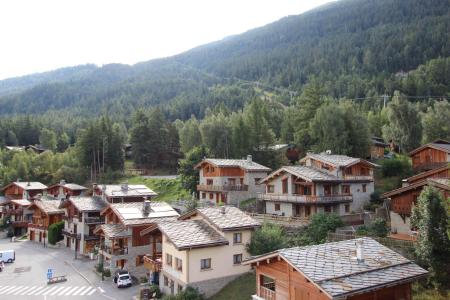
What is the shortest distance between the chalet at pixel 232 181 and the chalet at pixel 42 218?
2639 cm

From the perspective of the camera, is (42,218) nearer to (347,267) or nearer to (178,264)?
(178,264)

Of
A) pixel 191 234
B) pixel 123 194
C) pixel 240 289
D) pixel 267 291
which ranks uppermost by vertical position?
pixel 123 194

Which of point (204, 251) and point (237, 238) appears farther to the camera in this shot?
point (237, 238)

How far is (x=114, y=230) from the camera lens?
1873 inches

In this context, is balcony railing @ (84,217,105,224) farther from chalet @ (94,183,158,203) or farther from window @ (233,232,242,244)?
window @ (233,232,242,244)

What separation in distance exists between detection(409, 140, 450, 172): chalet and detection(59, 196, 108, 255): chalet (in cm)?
4508

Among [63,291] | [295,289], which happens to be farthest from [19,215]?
[295,289]

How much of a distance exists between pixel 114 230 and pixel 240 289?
19865 mm

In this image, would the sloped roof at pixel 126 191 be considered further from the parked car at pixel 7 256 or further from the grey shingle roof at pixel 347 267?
the grey shingle roof at pixel 347 267

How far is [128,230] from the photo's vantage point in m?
46.7

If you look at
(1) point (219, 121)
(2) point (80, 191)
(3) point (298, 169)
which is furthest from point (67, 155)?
(3) point (298, 169)

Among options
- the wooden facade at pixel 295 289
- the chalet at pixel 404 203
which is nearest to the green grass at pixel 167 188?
the chalet at pixel 404 203

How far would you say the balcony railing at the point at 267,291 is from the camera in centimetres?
2475

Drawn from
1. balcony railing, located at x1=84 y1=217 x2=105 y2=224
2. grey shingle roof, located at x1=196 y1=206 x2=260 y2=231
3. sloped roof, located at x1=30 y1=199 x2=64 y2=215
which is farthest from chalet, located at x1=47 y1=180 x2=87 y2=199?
grey shingle roof, located at x1=196 y1=206 x2=260 y2=231
